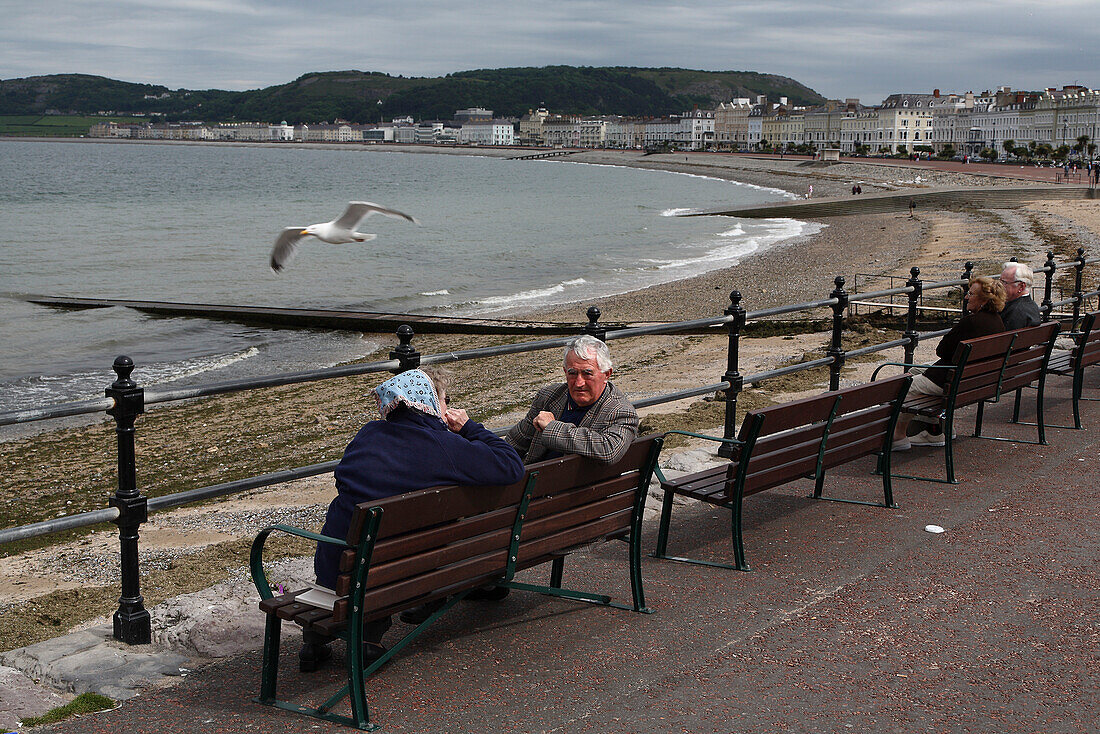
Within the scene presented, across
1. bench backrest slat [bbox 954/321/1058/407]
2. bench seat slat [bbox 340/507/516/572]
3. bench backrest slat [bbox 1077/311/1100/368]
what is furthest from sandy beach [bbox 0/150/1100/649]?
bench backrest slat [bbox 1077/311/1100/368]

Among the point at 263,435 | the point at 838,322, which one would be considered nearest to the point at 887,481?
the point at 838,322

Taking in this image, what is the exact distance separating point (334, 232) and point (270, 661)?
772 centimetres

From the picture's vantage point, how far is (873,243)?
134 feet

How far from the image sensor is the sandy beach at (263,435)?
6.97 m

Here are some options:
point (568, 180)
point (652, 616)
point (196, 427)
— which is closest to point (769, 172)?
point (568, 180)

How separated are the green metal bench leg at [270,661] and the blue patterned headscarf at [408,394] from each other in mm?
826

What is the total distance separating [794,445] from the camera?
5473 millimetres

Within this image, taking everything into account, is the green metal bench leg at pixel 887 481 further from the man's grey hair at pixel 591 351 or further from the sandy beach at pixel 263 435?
the sandy beach at pixel 263 435

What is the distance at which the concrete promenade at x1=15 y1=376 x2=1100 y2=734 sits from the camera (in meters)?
3.67

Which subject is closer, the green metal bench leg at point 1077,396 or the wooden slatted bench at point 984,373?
the wooden slatted bench at point 984,373

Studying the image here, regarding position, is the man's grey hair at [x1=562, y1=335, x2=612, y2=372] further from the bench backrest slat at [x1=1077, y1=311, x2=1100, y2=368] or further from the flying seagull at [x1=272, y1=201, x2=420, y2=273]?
the flying seagull at [x1=272, y1=201, x2=420, y2=273]

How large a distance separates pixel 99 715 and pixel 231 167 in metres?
169

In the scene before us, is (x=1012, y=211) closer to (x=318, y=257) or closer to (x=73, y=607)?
(x=318, y=257)

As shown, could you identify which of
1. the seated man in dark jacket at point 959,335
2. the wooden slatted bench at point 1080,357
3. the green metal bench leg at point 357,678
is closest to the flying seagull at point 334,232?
the seated man in dark jacket at point 959,335
